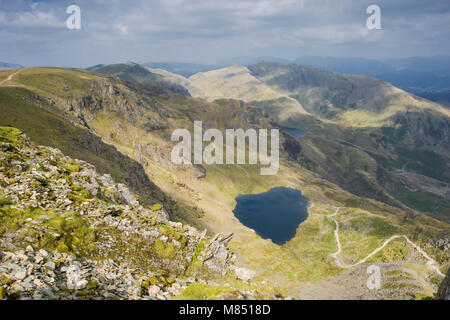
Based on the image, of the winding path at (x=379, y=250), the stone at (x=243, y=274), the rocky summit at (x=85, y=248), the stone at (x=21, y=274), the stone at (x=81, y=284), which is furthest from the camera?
the winding path at (x=379, y=250)

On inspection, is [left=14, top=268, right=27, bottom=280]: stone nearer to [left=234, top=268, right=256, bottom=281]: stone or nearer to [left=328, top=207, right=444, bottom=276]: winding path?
[left=234, top=268, right=256, bottom=281]: stone

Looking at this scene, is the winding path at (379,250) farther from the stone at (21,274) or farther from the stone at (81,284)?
the stone at (21,274)

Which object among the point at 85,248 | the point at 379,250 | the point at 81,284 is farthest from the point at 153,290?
the point at 379,250

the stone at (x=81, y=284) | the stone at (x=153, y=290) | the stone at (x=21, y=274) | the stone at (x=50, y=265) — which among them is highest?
the stone at (x=21, y=274)

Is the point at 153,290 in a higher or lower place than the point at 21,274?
lower

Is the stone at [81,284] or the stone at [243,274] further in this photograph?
the stone at [243,274]

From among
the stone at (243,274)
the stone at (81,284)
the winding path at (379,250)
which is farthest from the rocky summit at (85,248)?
the winding path at (379,250)

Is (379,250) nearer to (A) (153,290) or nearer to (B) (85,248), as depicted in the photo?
(A) (153,290)

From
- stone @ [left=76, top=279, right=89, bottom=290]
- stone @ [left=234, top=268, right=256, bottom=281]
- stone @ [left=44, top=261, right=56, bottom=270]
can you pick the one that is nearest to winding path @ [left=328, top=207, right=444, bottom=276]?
stone @ [left=234, top=268, right=256, bottom=281]
